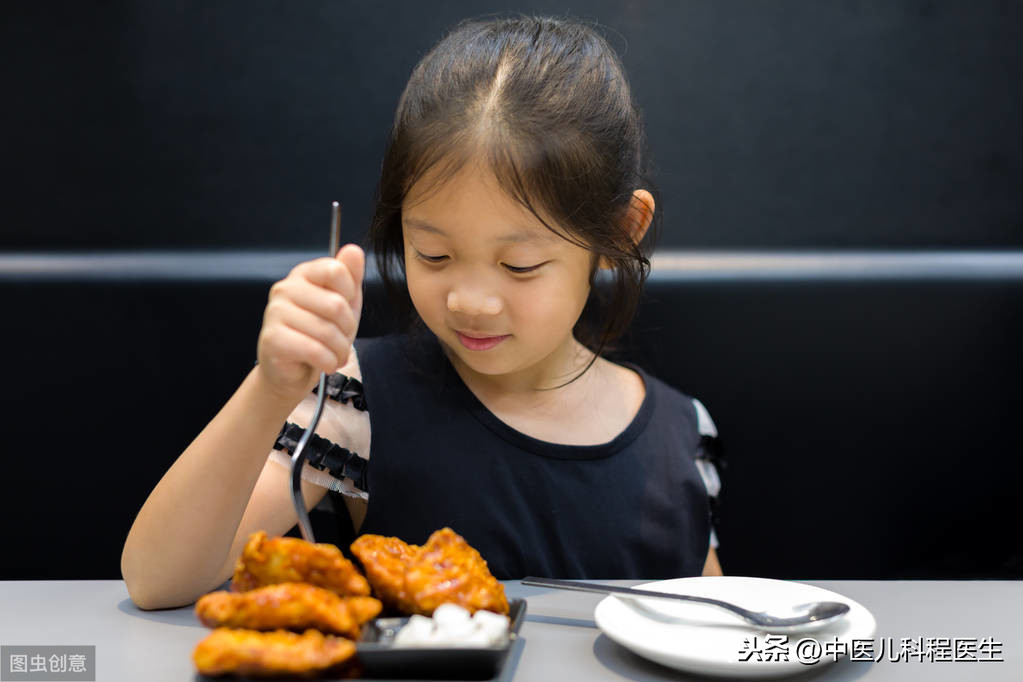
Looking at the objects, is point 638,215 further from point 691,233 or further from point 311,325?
point 311,325

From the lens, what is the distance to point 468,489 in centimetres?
112

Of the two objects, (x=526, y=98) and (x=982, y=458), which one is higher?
(x=526, y=98)

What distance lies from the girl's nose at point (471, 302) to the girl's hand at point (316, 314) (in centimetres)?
20

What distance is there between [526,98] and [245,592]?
0.58 m

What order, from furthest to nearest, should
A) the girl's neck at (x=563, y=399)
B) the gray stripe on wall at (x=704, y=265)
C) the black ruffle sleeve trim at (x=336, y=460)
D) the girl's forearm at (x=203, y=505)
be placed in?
the gray stripe on wall at (x=704, y=265), the girl's neck at (x=563, y=399), the black ruffle sleeve trim at (x=336, y=460), the girl's forearm at (x=203, y=505)

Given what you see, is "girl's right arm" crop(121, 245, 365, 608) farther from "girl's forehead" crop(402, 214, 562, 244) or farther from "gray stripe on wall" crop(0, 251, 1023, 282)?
"gray stripe on wall" crop(0, 251, 1023, 282)

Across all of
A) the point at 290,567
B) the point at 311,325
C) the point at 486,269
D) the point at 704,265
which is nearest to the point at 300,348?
the point at 311,325

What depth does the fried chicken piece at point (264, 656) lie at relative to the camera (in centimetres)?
57

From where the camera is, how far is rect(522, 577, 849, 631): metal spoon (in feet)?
2.29

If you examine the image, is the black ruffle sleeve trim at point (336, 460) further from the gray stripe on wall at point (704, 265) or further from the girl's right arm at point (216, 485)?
the gray stripe on wall at point (704, 265)

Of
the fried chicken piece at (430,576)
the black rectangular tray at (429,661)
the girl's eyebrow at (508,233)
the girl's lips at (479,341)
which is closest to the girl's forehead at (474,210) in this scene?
the girl's eyebrow at (508,233)

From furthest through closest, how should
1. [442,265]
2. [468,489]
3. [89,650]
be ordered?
[468,489] → [442,265] → [89,650]

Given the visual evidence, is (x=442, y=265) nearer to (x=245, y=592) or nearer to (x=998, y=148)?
(x=245, y=592)

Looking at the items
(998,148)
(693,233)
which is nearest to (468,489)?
(693,233)
